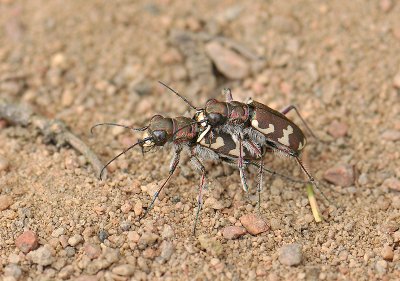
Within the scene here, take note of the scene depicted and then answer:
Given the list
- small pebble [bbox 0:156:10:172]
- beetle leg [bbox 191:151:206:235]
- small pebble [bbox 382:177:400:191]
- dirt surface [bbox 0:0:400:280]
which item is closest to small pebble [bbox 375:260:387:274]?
dirt surface [bbox 0:0:400:280]

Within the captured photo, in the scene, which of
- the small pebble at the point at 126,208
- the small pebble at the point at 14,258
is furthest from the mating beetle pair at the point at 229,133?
the small pebble at the point at 14,258

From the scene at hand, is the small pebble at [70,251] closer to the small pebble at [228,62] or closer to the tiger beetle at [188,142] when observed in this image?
the tiger beetle at [188,142]

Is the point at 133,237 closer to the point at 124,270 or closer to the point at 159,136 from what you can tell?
the point at 124,270

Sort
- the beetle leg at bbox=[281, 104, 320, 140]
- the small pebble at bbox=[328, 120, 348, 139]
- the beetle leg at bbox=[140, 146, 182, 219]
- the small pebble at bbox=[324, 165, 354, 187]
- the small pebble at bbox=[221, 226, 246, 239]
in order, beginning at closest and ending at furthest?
the small pebble at bbox=[221, 226, 246, 239]
the beetle leg at bbox=[140, 146, 182, 219]
the small pebble at bbox=[324, 165, 354, 187]
the beetle leg at bbox=[281, 104, 320, 140]
the small pebble at bbox=[328, 120, 348, 139]

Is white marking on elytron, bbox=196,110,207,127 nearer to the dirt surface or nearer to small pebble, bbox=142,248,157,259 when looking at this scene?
the dirt surface

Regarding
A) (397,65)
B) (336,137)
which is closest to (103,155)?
(336,137)

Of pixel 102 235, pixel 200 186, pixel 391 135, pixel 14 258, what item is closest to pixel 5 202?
pixel 14 258

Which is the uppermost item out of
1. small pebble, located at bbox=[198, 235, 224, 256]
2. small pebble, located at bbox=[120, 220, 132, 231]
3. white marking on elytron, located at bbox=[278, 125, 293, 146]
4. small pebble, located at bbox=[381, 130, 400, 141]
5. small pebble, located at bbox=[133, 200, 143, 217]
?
small pebble, located at bbox=[381, 130, 400, 141]
